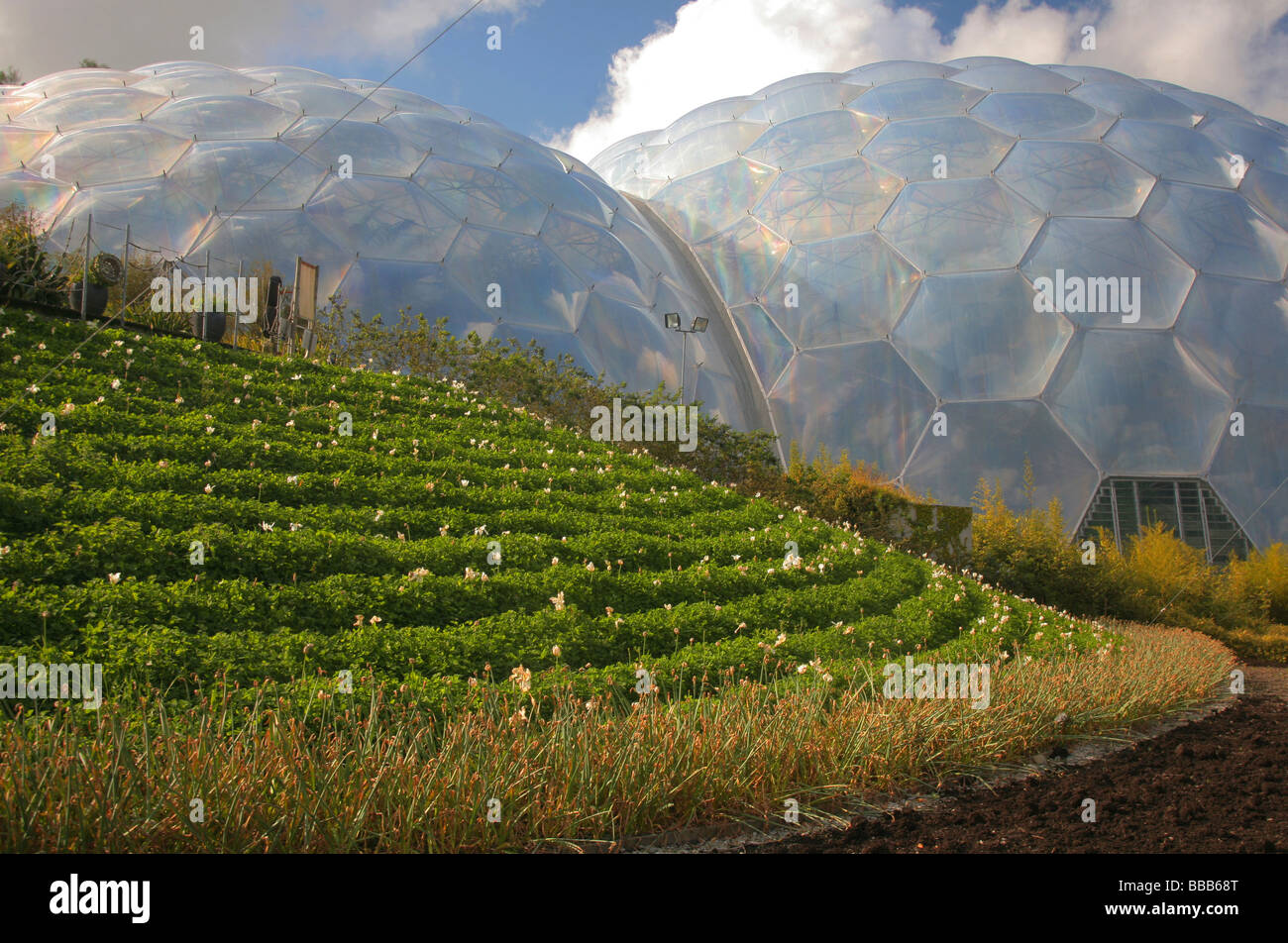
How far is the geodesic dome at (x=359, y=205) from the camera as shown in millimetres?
15617

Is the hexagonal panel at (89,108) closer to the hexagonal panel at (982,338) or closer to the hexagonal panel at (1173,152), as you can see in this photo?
the hexagonal panel at (982,338)

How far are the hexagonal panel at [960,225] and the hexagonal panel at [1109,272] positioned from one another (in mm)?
558

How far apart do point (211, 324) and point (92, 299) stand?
144 centimetres

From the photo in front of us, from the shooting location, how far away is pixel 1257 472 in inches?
712

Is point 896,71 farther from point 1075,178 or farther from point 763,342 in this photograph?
point 763,342

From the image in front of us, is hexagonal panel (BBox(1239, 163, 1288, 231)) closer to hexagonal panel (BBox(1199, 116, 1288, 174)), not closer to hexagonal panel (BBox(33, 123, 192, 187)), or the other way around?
→ hexagonal panel (BBox(1199, 116, 1288, 174))

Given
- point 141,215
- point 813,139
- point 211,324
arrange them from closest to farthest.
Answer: point 211,324 < point 141,215 < point 813,139

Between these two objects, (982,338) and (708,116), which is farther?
(708,116)

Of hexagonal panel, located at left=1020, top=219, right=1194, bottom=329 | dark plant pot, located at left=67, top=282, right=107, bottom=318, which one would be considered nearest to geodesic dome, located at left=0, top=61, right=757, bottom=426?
dark plant pot, located at left=67, top=282, right=107, bottom=318

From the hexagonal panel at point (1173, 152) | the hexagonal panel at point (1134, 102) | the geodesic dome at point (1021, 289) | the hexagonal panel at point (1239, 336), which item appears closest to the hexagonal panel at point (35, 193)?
the geodesic dome at point (1021, 289)

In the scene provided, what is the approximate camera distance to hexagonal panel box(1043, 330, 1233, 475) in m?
17.9

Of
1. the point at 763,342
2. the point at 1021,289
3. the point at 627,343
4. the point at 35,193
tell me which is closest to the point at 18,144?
the point at 35,193

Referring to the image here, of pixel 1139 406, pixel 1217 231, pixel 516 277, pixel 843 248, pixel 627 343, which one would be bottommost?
pixel 1139 406

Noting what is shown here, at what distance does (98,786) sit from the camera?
298cm
